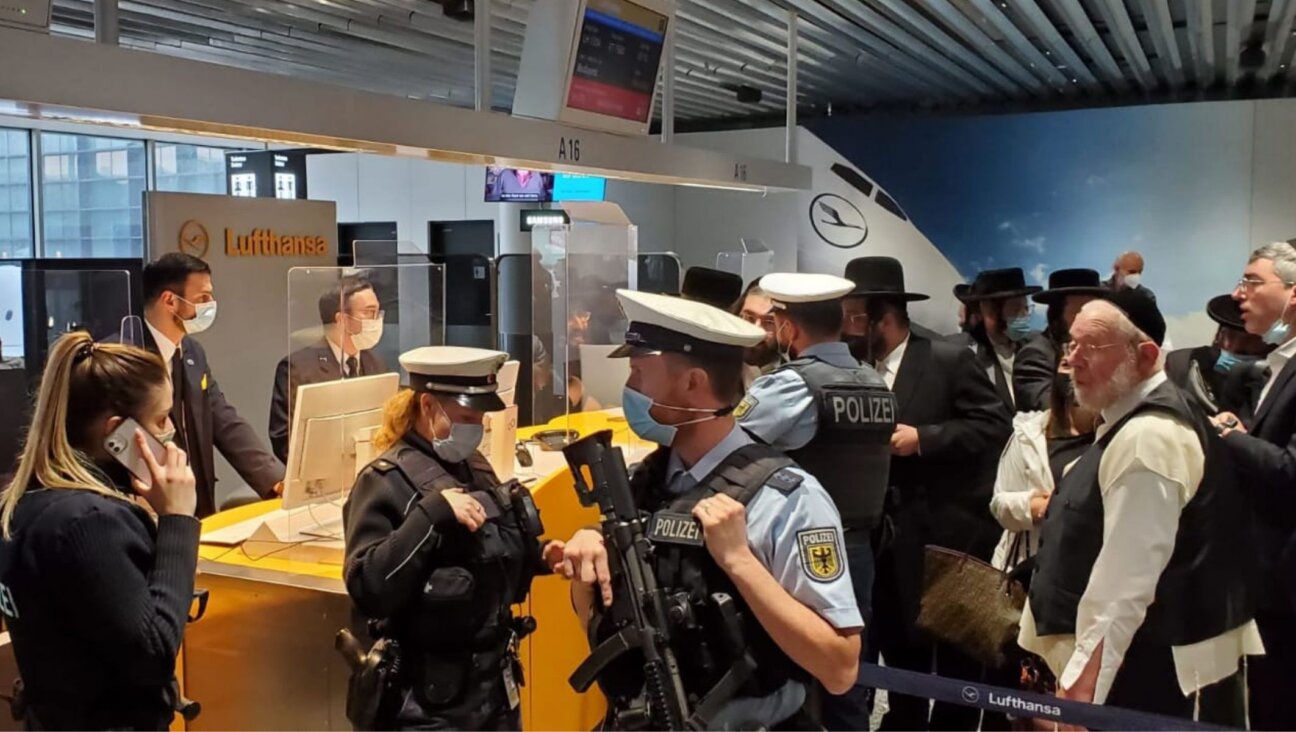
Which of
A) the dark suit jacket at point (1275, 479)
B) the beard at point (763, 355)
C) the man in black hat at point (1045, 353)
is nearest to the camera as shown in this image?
the dark suit jacket at point (1275, 479)

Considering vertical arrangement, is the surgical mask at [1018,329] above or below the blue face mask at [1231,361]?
above

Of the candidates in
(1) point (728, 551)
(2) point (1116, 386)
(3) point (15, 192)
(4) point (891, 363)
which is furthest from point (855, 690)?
(3) point (15, 192)

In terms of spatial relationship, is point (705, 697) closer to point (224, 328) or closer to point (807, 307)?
point (807, 307)

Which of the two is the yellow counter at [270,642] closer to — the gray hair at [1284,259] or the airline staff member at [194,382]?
the airline staff member at [194,382]

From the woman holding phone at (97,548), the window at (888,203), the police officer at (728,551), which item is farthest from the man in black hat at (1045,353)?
the window at (888,203)

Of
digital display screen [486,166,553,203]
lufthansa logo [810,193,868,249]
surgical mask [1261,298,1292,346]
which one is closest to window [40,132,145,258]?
digital display screen [486,166,553,203]

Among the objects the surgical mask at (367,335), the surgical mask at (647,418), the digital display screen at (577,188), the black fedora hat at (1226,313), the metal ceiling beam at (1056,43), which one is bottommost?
the surgical mask at (647,418)

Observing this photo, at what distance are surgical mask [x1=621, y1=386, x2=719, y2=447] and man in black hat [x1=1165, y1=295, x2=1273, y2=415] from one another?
2.68 meters

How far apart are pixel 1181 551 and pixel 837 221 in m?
6.73

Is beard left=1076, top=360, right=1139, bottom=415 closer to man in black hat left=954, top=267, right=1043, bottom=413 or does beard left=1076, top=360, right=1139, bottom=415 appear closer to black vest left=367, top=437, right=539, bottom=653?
black vest left=367, top=437, right=539, bottom=653

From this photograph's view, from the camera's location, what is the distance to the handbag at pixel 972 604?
3.19 metres

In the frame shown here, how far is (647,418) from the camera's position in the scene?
6.48 ft

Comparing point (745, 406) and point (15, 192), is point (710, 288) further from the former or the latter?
point (15, 192)

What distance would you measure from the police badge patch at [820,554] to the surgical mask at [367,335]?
8.15ft
